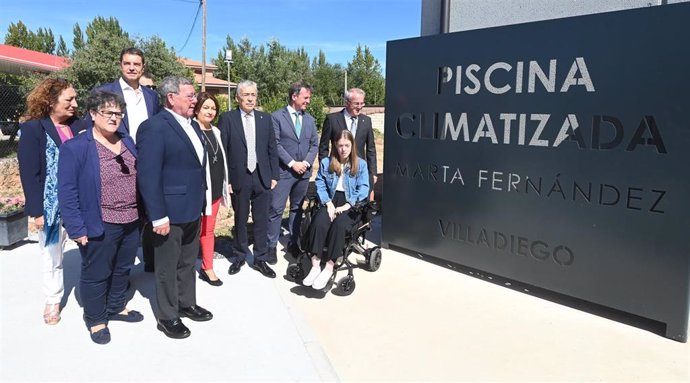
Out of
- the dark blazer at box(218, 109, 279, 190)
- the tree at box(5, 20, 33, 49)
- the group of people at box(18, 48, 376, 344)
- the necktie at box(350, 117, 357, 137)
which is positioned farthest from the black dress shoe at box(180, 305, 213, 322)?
the tree at box(5, 20, 33, 49)

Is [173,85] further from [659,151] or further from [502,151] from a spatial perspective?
[659,151]

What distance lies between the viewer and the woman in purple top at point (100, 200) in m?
2.91

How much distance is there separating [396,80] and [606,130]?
7.00 feet

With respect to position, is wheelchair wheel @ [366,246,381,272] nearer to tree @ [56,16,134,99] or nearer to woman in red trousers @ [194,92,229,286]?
woman in red trousers @ [194,92,229,286]

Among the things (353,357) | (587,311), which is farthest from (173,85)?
(587,311)

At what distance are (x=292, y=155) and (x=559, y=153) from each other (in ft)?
8.11

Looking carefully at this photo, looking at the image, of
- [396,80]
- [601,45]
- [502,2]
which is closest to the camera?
[601,45]

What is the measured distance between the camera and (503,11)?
5812 mm

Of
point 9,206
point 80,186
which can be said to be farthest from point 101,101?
point 9,206

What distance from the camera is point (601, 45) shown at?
3.53 meters

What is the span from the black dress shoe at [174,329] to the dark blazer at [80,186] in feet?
2.52

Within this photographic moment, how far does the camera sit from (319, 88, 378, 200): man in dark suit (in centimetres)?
521

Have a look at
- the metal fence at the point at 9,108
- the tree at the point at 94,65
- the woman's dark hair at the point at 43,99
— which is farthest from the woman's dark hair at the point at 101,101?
the tree at the point at 94,65

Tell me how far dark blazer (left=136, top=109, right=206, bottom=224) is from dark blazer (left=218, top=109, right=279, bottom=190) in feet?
3.65
